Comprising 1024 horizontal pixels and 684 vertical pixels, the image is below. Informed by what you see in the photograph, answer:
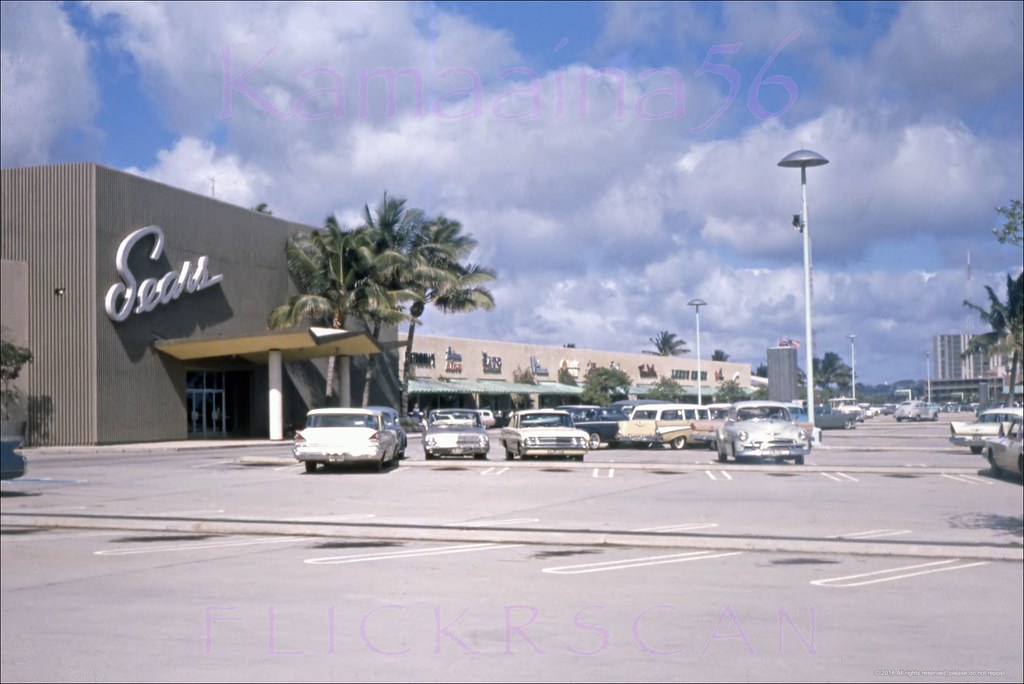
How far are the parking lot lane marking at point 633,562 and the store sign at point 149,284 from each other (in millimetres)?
34802

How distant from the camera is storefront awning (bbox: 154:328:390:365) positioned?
44.6 metres

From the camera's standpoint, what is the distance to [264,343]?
4597 centimetres

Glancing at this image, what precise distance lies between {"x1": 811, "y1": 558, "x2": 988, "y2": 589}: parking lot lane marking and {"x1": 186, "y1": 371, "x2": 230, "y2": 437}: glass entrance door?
41.6m

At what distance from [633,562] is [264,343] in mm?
36240

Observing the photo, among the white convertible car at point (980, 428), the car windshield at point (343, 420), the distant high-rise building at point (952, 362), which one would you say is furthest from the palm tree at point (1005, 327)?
the car windshield at point (343, 420)

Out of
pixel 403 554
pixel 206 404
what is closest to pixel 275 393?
pixel 206 404

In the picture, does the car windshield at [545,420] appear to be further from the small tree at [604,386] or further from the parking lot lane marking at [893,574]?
the small tree at [604,386]

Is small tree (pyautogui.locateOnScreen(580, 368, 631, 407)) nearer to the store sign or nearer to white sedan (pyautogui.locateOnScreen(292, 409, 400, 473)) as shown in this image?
the store sign

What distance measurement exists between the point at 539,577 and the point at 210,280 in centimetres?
4046

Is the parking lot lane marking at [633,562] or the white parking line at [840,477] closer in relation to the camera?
the parking lot lane marking at [633,562]

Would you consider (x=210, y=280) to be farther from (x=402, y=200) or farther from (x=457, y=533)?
(x=457, y=533)

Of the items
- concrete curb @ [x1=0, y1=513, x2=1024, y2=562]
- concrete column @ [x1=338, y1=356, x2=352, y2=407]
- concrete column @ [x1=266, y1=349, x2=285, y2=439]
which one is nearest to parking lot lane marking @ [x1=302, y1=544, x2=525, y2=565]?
concrete curb @ [x1=0, y1=513, x2=1024, y2=562]

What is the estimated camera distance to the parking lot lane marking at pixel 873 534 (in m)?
14.1

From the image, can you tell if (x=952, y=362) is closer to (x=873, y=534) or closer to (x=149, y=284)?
(x=149, y=284)
